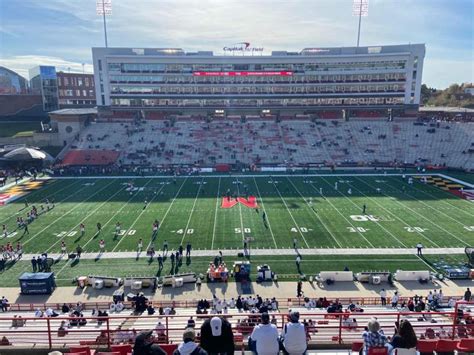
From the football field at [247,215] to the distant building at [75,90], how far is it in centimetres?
5070

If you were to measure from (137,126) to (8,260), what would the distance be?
144ft

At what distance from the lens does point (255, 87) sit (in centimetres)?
6812

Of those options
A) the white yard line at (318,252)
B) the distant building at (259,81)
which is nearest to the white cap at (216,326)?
the white yard line at (318,252)

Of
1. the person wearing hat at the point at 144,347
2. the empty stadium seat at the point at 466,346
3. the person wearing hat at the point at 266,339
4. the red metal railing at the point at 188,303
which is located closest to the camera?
the person wearing hat at the point at 144,347

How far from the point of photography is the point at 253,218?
1155 inches

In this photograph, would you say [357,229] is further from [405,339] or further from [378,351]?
[378,351]

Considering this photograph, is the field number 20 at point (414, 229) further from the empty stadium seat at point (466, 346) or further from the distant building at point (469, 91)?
the distant building at point (469, 91)

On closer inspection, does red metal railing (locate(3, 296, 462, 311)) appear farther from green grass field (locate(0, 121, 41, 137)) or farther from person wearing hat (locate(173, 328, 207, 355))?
green grass field (locate(0, 121, 41, 137))

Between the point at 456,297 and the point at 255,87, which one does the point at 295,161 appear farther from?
the point at 456,297

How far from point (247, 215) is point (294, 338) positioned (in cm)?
2426

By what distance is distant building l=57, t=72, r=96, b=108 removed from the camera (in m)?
84.9

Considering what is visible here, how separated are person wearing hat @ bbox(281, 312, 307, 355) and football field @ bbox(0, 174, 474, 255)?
58.7 ft

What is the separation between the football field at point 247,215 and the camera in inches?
981

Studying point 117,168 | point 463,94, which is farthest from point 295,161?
point 463,94
